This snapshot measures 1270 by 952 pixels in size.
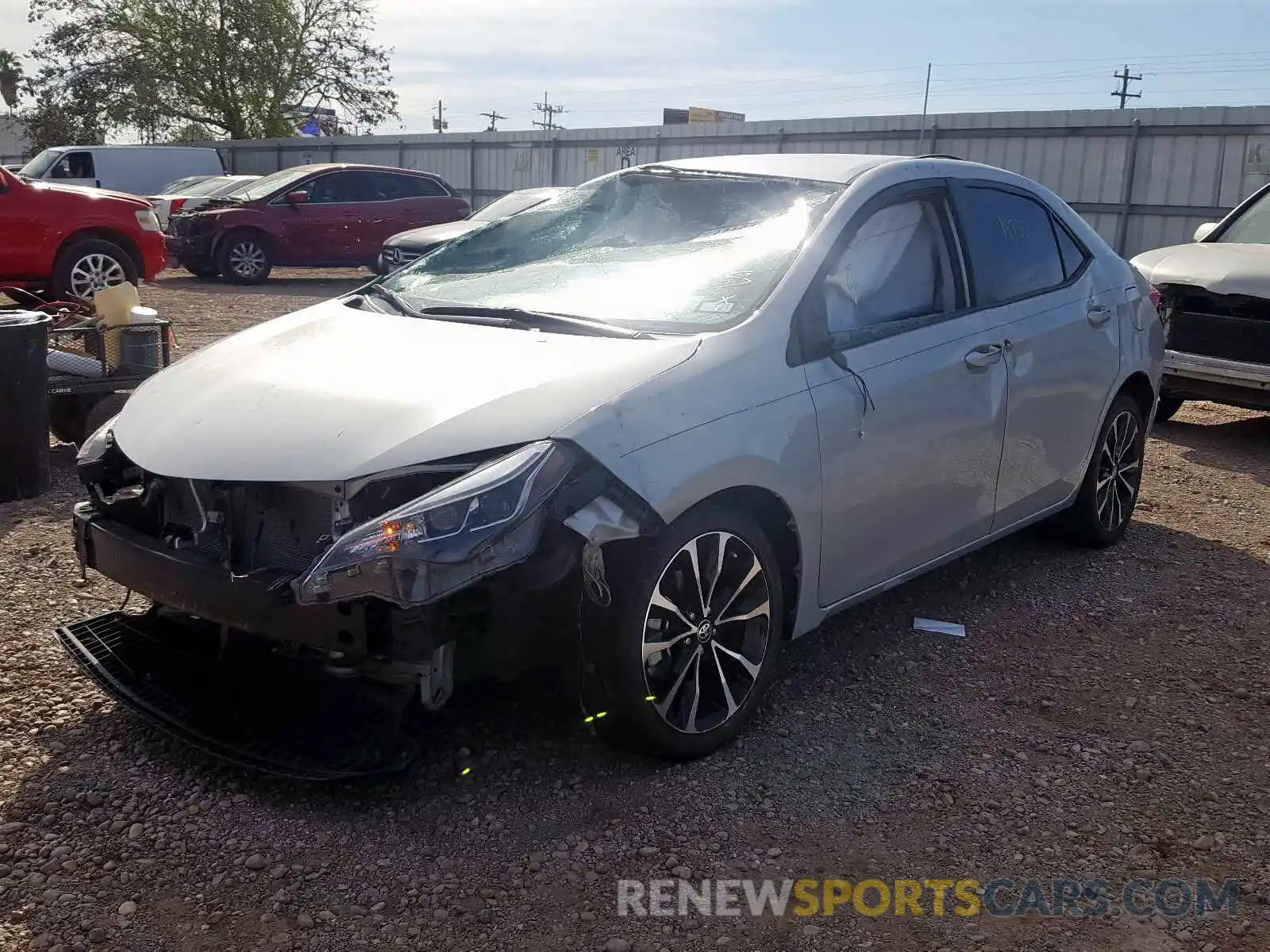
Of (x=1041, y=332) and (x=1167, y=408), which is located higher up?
(x=1041, y=332)

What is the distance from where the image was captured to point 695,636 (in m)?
3.58

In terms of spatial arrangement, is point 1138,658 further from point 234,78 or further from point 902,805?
point 234,78

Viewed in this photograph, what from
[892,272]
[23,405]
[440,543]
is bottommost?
[23,405]

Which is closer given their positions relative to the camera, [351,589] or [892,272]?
[351,589]

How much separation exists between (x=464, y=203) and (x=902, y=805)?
60.1ft

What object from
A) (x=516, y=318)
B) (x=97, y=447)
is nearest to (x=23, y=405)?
(x=97, y=447)

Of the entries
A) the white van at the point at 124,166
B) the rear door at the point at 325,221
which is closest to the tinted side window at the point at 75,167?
the white van at the point at 124,166

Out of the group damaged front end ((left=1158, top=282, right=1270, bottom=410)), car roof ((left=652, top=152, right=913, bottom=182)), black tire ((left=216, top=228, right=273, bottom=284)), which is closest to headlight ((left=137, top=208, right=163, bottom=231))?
black tire ((left=216, top=228, right=273, bottom=284))

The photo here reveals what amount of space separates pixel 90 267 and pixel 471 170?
1580 cm

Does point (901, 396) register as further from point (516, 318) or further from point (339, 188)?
point (339, 188)

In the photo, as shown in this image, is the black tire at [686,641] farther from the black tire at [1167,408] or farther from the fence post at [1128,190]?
the fence post at [1128,190]

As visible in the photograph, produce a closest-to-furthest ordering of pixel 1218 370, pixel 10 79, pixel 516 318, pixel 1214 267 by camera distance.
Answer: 1. pixel 516 318
2. pixel 1218 370
3. pixel 1214 267
4. pixel 10 79

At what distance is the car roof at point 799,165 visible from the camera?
450cm

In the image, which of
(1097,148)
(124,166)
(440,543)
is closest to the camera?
(440,543)
